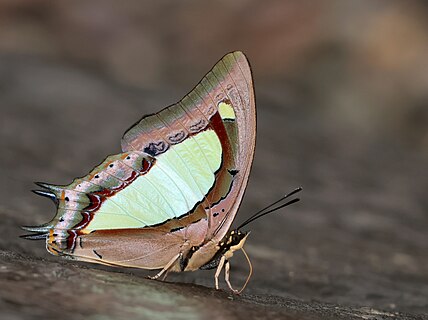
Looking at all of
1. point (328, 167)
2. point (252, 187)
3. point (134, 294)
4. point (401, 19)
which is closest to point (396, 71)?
point (401, 19)

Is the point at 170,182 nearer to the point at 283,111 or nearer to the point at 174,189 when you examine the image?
the point at 174,189

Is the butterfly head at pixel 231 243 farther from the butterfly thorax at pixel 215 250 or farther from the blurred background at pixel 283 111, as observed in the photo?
the blurred background at pixel 283 111

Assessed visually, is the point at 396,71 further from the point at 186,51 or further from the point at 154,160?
the point at 154,160

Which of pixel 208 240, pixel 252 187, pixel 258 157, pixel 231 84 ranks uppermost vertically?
pixel 258 157

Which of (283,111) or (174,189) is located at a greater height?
(283,111)

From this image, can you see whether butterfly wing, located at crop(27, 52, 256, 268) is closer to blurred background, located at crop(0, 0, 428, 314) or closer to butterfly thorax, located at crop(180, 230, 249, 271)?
butterfly thorax, located at crop(180, 230, 249, 271)

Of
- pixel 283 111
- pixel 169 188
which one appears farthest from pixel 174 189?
pixel 283 111

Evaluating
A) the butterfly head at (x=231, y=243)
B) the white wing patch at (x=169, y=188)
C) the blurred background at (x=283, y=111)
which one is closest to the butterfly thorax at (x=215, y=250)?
the butterfly head at (x=231, y=243)
